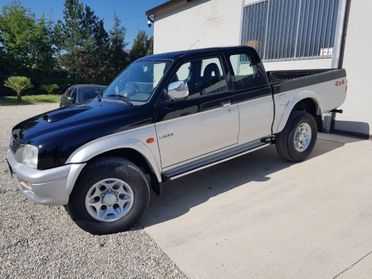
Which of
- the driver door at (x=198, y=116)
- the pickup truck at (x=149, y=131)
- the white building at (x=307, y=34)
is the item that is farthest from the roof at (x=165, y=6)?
the driver door at (x=198, y=116)

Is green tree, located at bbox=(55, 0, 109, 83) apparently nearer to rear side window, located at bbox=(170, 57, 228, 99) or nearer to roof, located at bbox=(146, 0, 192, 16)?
roof, located at bbox=(146, 0, 192, 16)

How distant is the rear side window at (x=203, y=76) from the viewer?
414cm

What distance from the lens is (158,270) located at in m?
2.86

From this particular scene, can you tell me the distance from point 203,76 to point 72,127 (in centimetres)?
186

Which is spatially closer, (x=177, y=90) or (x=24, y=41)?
(x=177, y=90)

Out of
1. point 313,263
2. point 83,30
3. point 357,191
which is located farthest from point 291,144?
point 83,30

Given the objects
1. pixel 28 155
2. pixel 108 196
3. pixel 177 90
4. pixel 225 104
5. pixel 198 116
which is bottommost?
pixel 108 196

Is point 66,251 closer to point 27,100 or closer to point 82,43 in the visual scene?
point 27,100

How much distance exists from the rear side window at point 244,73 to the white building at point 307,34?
3199 millimetres

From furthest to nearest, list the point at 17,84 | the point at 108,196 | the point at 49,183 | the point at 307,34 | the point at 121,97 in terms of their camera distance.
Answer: the point at 17,84
the point at 307,34
the point at 121,97
the point at 108,196
the point at 49,183

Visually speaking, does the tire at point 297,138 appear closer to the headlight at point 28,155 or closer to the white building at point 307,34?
the white building at point 307,34

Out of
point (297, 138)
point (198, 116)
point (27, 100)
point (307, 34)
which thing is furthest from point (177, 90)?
point (27, 100)

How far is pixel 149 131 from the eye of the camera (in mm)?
3625

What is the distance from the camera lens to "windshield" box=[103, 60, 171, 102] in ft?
13.1
